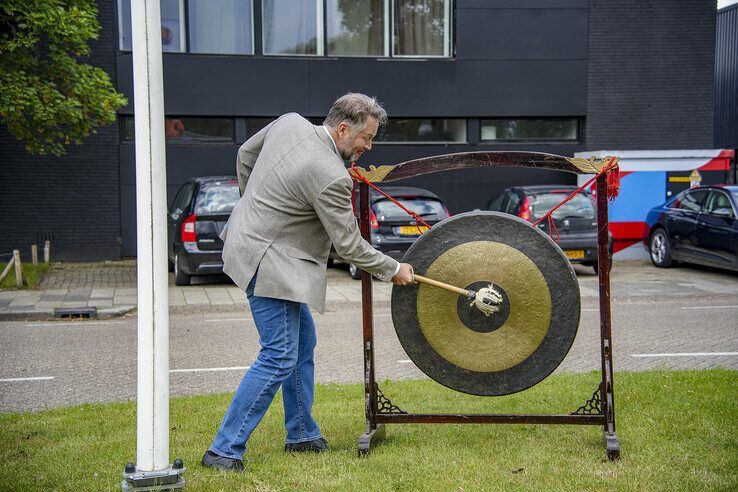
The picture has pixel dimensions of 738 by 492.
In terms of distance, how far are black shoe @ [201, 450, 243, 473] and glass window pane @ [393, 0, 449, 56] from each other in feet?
51.7

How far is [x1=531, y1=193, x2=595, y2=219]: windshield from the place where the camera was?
48.8ft

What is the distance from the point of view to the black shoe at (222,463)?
14.6 feet

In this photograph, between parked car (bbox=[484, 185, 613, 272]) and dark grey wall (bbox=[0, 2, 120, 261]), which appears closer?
parked car (bbox=[484, 185, 613, 272])

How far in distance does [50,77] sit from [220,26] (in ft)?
17.2

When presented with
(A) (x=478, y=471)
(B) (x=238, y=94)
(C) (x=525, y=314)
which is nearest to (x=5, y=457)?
(A) (x=478, y=471)

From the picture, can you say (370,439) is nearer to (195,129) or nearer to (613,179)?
(613,179)

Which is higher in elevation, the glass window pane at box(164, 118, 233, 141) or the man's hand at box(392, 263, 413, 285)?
the glass window pane at box(164, 118, 233, 141)

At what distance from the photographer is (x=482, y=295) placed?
477cm

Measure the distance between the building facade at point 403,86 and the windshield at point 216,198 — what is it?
4.55 metres

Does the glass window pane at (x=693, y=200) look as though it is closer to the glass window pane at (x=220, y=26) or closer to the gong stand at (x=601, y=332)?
the glass window pane at (x=220, y=26)

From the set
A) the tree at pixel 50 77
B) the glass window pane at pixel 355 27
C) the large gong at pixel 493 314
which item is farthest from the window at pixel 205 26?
the large gong at pixel 493 314

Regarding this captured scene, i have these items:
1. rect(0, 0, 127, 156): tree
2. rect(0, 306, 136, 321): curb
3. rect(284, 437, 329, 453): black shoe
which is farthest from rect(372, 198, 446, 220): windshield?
rect(284, 437, 329, 453): black shoe

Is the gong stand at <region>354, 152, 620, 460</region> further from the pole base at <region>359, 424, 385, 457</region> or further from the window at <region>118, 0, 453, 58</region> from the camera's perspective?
the window at <region>118, 0, 453, 58</region>

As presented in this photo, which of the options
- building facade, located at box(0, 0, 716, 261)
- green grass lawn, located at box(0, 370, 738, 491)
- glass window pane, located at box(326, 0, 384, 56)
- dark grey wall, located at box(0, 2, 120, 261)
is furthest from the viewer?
glass window pane, located at box(326, 0, 384, 56)
